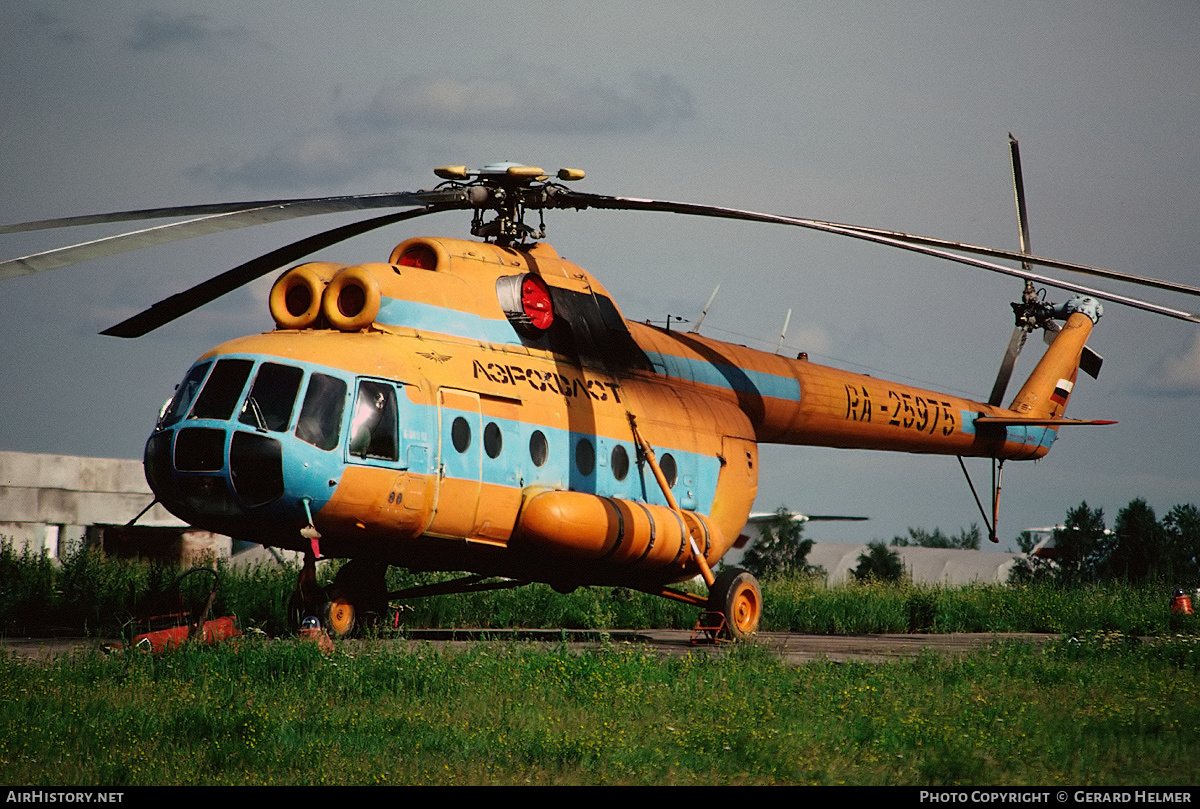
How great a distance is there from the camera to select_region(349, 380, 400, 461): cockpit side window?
39.4 feet

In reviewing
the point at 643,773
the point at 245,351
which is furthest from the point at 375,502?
the point at 643,773

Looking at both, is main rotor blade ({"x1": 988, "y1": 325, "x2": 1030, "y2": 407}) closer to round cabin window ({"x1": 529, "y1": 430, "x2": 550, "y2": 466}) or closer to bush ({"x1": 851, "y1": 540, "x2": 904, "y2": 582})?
round cabin window ({"x1": 529, "y1": 430, "x2": 550, "y2": 466})

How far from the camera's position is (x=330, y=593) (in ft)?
44.3

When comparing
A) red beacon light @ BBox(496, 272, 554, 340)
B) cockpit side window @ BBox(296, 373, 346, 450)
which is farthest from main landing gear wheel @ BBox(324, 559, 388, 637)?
red beacon light @ BBox(496, 272, 554, 340)

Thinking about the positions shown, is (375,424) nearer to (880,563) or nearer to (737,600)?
(737,600)

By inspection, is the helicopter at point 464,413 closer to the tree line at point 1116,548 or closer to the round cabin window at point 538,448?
the round cabin window at point 538,448

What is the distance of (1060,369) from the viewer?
897 inches

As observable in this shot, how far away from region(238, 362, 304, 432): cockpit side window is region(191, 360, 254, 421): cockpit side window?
0.13m

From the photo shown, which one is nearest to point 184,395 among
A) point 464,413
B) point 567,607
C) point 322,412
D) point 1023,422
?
point 322,412

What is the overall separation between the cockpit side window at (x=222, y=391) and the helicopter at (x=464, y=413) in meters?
0.02

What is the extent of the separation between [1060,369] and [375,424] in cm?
1529

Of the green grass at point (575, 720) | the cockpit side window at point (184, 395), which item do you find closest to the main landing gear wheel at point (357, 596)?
the green grass at point (575, 720)

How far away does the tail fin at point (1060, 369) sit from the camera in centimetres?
2245
